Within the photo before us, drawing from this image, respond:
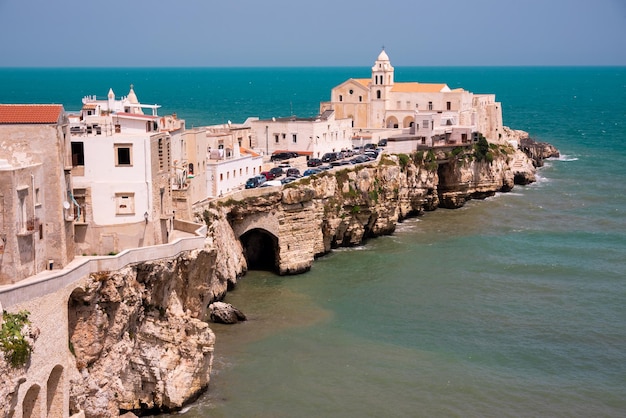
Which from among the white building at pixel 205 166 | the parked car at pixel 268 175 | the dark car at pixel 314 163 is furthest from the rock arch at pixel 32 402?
the dark car at pixel 314 163

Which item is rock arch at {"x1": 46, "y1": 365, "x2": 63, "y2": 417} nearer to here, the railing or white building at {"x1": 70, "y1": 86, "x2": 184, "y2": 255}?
the railing

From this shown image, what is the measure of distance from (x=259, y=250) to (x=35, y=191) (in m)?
29.8

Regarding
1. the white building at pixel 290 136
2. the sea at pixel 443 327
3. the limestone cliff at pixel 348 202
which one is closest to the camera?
the sea at pixel 443 327

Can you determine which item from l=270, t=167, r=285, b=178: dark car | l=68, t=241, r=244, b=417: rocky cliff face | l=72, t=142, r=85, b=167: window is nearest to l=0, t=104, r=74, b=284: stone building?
l=68, t=241, r=244, b=417: rocky cliff face

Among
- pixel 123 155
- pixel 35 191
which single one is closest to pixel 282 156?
pixel 123 155

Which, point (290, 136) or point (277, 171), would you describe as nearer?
point (277, 171)

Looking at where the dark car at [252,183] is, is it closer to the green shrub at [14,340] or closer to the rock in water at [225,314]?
the rock in water at [225,314]

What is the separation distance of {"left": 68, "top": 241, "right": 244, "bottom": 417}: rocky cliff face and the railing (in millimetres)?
331

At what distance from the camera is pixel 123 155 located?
4009 centimetres

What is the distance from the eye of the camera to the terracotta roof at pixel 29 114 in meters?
34.0

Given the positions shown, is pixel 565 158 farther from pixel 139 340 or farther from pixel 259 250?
pixel 139 340

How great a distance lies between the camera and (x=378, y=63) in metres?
102

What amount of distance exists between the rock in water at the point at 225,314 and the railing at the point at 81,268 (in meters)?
7.04

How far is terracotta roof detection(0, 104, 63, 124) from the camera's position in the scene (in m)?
34.0
